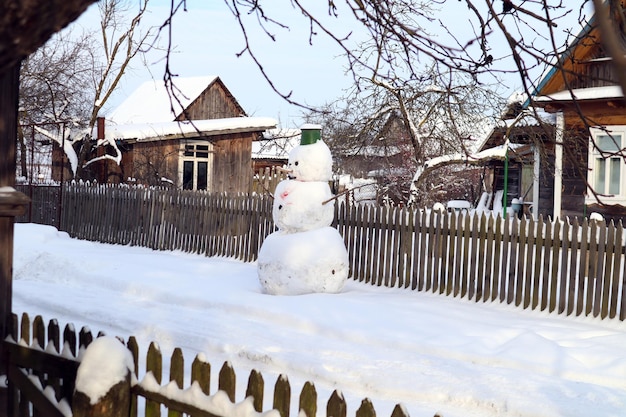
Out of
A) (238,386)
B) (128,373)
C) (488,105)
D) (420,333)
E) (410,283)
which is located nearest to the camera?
(128,373)

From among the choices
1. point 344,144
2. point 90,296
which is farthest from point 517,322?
point 344,144

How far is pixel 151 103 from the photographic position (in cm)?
3191

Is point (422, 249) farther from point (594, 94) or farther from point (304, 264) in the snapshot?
point (594, 94)

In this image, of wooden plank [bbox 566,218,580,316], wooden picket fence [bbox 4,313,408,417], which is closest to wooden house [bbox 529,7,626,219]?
wooden plank [bbox 566,218,580,316]

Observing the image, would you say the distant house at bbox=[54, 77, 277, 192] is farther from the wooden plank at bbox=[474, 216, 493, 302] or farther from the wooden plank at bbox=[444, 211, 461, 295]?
the wooden plank at bbox=[474, 216, 493, 302]

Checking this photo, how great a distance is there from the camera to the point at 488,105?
17.9 meters

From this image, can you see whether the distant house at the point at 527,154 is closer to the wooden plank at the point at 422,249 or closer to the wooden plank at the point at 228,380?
the wooden plank at the point at 422,249

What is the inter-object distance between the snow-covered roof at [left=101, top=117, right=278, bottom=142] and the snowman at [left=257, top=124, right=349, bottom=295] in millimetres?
12774

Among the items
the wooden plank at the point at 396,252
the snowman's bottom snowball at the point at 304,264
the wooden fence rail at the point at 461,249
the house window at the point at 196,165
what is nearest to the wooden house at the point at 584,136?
the wooden fence rail at the point at 461,249

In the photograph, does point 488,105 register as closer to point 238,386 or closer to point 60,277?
Result: point 60,277

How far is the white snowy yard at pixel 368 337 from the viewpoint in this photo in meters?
6.42

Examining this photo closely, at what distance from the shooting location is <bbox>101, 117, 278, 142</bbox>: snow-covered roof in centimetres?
2456

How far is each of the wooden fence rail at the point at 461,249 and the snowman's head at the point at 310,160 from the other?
2.08m

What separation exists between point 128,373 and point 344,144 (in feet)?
54.0
